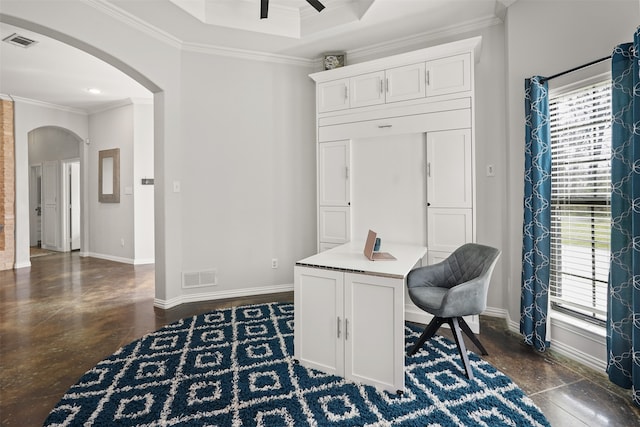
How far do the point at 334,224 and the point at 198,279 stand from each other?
165 centimetres

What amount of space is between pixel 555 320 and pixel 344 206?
1962 mm

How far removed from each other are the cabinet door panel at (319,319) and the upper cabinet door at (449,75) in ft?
6.36

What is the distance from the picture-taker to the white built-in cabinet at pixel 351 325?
1878mm

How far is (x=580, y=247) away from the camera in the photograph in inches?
91.7

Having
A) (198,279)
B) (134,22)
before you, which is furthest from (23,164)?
(198,279)

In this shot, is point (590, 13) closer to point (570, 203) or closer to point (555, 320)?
point (570, 203)

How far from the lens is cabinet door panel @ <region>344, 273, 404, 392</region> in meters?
1.86

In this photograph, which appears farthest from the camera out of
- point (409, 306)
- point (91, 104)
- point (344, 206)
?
point (91, 104)

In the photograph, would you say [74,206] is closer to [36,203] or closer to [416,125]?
[36,203]

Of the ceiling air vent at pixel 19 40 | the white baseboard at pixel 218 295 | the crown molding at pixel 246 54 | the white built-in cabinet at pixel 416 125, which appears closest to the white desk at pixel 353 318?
the white built-in cabinet at pixel 416 125

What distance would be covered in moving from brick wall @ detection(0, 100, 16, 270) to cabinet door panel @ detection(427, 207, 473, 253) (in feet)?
21.4

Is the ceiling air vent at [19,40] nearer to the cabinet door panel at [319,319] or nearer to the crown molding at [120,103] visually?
the crown molding at [120,103]

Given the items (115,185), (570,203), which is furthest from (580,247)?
(115,185)

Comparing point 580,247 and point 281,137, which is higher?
point 281,137
